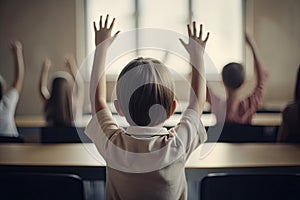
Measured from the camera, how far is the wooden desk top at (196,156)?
95 cm

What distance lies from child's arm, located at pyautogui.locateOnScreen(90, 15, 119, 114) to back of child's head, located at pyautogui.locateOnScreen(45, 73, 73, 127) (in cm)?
95

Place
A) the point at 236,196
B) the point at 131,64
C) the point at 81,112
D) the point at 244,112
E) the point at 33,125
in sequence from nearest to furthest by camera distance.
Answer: the point at 131,64 < the point at 236,196 < the point at 244,112 < the point at 81,112 < the point at 33,125

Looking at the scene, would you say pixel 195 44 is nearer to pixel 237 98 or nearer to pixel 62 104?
pixel 237 98

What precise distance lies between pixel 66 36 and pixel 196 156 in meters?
2.90

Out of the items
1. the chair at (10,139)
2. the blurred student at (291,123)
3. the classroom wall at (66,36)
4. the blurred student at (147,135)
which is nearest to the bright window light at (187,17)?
the classroom wall at (66,36)

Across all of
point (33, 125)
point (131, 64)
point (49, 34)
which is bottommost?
point (33, 125)

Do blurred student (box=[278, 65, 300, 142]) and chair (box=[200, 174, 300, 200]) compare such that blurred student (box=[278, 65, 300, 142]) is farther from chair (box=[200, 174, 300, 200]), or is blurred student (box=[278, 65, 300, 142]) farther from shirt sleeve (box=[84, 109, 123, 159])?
shirt sleeve (box=[84, 109, 123, 159])

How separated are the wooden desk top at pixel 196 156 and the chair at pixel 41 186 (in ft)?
0.17

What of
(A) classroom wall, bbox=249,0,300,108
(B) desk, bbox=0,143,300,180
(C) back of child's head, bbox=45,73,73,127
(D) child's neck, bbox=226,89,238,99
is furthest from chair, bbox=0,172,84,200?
(A) classroom wall, bbox=249,0,300,108

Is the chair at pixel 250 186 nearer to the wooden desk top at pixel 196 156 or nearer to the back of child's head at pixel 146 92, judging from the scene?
the wooden desk top at pixel 196 156

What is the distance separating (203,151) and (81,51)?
2.66 meters

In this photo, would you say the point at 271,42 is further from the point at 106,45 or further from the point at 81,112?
the point at 106,45

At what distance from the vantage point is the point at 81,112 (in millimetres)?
1891

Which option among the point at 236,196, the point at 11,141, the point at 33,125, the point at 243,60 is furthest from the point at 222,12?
the point at 236,196
